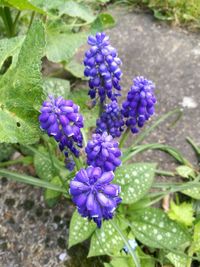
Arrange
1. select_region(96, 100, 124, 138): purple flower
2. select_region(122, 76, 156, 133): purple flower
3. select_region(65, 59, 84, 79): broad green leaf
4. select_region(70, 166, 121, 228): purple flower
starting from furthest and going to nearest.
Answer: select_region(65, 59, 84, 79): broad green leaf, select_region(96, 100, 124, 138): purple flower, select_region(122, 76, 156, 133): purple flower, select_region(70, 166, 121, 228): purple flower

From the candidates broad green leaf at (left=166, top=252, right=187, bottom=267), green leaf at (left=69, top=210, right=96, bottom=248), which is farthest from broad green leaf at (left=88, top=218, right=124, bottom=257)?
broad green leaf at (left=166, top=252, right=187, bottom=267)

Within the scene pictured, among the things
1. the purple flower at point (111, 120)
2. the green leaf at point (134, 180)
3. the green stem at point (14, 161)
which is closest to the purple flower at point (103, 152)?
the purple flower at point (111, 120)

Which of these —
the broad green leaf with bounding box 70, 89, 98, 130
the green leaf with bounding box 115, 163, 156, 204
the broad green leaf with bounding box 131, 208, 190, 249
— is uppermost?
the broad green leaf with bounding box 70, 89, 98, 130

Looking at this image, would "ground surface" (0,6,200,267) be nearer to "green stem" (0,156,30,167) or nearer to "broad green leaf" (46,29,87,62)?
"green stem" (0,156,30,167)

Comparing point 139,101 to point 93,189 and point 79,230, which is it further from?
point 79,230

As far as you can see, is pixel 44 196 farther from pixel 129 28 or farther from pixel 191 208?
pixel 129 28

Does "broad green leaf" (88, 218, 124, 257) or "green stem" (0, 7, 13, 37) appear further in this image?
"green stem" (0, 7, 13, 37)

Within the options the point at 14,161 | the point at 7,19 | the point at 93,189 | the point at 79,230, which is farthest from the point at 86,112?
the point at 93,189
